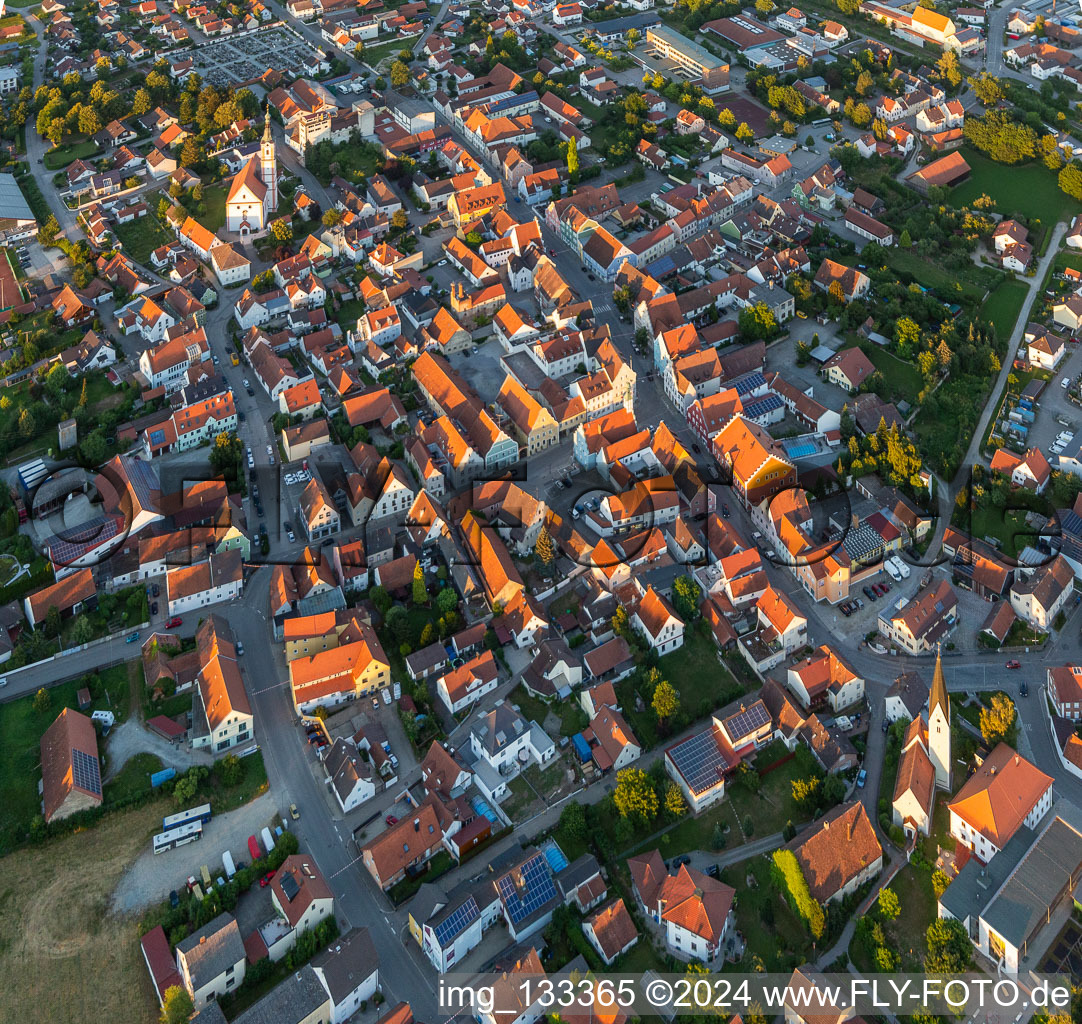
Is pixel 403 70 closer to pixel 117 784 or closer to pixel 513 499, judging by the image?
pixel 513 499

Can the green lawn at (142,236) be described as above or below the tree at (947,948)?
below

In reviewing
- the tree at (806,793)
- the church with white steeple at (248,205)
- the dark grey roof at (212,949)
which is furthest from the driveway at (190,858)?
the church with white steeple at (248,205)

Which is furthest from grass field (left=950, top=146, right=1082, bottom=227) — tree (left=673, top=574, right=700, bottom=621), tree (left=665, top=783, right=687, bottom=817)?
tree (left=665, top=783, right=687, bottom=817)

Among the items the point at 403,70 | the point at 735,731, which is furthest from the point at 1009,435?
the point at 403,70

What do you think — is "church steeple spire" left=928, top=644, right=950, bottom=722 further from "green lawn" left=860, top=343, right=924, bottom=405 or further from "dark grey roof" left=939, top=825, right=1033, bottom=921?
"green lawn" left=860, top=343, right=924, bottom=405

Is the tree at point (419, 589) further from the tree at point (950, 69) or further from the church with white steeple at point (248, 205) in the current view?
the tree at point (950, 69)
